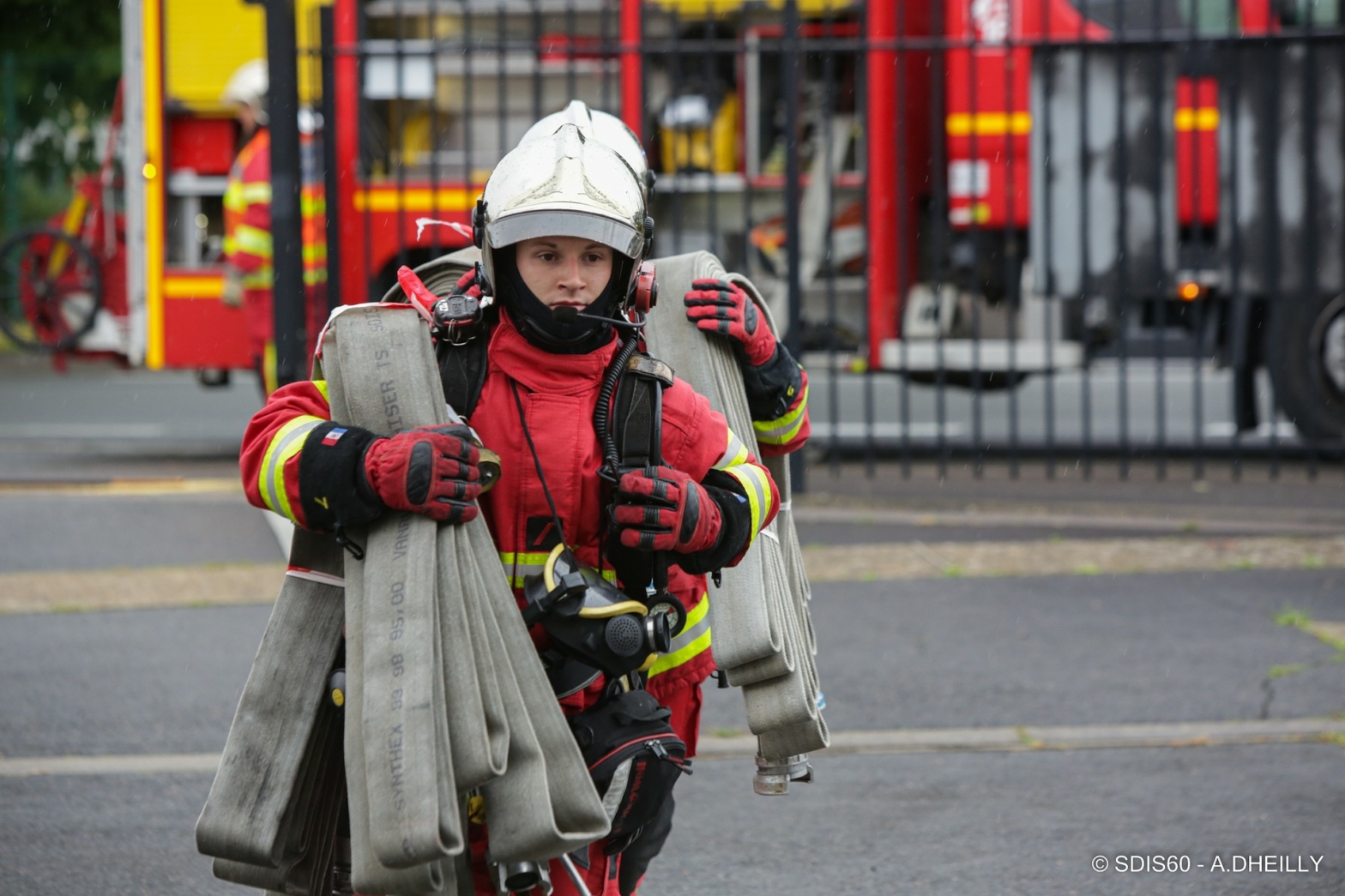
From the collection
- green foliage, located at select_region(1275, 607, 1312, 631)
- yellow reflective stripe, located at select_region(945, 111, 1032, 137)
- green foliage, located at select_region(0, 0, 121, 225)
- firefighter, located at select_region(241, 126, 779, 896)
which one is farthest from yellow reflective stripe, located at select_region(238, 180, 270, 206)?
green foliage, located at select_region(0, 0, 121, 225)

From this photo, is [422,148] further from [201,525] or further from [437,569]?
[437,569]

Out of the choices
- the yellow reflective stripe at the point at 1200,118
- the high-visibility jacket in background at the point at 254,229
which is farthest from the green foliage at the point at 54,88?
the yellow reflective stripe at the point at 1200,118

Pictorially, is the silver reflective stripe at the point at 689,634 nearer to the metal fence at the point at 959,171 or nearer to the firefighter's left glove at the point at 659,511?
the firefighter's left glove at the point at 659,511

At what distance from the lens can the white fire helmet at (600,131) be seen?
2801mm

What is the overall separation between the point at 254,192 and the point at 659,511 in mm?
7467

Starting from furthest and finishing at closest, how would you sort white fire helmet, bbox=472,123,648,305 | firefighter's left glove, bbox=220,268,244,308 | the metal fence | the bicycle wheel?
1. the bicycle wheel
2. firefighter's left glove, bbox=220,268,244,308
3. the metal fence
4. white fire helmet, bbox=472,123,648,305

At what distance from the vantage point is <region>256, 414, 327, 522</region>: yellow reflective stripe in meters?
2.52

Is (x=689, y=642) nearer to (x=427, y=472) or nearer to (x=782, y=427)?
(x=782, y=427)

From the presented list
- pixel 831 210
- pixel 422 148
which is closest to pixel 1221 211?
pixel 831 210

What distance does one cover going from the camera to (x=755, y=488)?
111 inches

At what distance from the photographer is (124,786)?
4566 millimetres

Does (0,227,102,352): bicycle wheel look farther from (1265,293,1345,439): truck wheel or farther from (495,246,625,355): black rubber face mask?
(495,246,625,355): black rubber face mask

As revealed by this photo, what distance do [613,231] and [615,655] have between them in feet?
2.10

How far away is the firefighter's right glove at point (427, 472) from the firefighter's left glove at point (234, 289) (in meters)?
7.67
